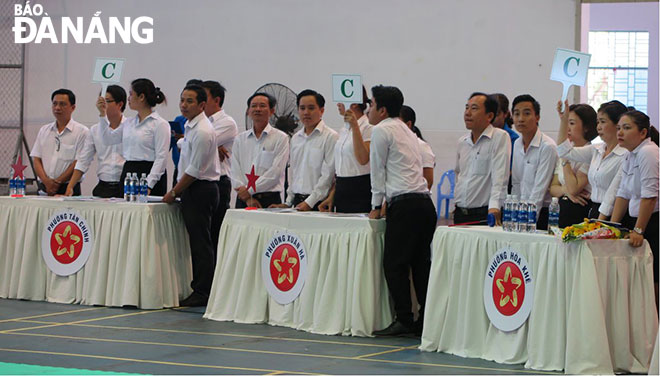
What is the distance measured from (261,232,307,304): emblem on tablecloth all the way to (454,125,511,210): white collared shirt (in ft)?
3.23

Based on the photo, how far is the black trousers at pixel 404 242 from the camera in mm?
4875

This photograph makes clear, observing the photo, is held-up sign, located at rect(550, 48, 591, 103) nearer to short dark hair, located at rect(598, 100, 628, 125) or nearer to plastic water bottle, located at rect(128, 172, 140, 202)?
short dark hair, located at rect(598, 100, 628, 125)

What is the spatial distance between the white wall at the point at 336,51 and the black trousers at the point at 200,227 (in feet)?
13.9

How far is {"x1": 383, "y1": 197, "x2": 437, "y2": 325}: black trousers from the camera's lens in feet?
16.0

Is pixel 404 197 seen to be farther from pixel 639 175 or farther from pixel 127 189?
pixel 127 189

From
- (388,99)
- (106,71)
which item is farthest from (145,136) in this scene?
A: (388,99)

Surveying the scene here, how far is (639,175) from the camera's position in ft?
14.6

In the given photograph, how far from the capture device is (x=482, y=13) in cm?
955

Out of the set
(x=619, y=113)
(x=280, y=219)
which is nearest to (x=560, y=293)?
(x=619, y=113)

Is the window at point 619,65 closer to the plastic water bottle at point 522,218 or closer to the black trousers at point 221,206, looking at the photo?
the black trousers at point 221,206

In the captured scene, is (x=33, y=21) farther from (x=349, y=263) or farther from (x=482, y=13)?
(x=349, y=263)

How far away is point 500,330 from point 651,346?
2.24 ft

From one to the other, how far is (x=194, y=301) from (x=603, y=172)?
2745mm

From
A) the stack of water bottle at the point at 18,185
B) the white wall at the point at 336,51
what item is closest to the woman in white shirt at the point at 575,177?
the stack of water bottle at the point at 18,185
